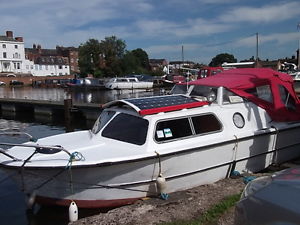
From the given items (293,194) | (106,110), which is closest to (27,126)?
(106,110)

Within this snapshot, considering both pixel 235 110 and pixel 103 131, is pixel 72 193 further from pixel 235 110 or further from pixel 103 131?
pixel 235 110

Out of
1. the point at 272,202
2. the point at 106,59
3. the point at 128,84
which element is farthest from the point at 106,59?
the point at 272,202

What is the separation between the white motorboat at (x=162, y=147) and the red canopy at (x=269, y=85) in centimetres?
3

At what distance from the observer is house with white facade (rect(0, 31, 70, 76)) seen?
104 metres

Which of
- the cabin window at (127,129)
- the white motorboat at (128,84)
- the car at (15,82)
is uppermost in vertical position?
the cabin window at (127,129)

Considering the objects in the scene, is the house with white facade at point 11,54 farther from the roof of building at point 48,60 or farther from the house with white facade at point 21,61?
the roof of building at point 48,60

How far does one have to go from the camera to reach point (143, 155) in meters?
7.01

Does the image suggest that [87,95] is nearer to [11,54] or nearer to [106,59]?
[106,59]

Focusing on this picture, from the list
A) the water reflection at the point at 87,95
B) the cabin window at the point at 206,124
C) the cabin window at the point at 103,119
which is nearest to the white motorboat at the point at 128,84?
the water reflection at the point at 87,95

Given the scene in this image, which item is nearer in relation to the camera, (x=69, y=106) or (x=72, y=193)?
(x=72, y=193)

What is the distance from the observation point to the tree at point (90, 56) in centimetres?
9506

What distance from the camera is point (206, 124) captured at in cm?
818

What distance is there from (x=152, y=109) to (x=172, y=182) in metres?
1.69

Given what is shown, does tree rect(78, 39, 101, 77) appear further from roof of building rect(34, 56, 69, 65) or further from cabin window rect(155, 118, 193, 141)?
cabin window rect(155, 118, 193, 141)
